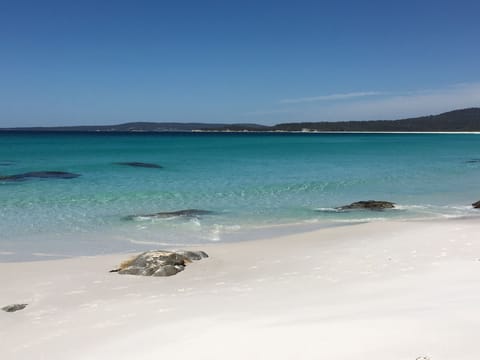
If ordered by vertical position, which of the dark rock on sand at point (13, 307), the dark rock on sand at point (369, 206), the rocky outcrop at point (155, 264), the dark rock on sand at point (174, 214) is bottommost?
the dark rock on sand at point (174, 214)

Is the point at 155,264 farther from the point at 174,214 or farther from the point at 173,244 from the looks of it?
the point at 174,214

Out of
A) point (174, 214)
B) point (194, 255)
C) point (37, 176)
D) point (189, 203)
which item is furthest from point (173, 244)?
point (37, 176)

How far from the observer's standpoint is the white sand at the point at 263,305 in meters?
5.32

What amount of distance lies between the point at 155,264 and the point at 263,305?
9.52ft

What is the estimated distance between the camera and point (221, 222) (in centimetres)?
1538

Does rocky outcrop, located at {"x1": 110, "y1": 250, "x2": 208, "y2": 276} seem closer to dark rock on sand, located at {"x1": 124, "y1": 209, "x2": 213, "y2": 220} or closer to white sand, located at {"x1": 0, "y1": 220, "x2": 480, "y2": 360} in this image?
white sand, located at {"x1": 0, "y1": 220, "x2": 480, "y2": 360}

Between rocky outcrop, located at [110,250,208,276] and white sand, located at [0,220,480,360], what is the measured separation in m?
0.19

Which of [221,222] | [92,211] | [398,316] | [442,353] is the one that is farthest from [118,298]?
[92,211]

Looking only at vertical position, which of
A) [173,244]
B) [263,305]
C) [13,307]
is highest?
[263,305]

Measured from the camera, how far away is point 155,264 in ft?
30.3

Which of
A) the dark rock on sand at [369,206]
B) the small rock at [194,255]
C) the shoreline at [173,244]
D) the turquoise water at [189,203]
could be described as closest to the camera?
the small rock at [194,255]

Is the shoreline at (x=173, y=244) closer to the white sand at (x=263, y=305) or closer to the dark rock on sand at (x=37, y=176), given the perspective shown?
the white sand at (x=263, y=305)

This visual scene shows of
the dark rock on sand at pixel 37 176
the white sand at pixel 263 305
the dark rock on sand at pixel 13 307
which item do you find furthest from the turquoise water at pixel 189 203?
the dark rock on sand at pixel 13 307

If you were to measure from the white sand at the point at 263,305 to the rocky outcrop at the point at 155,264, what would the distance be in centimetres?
19
